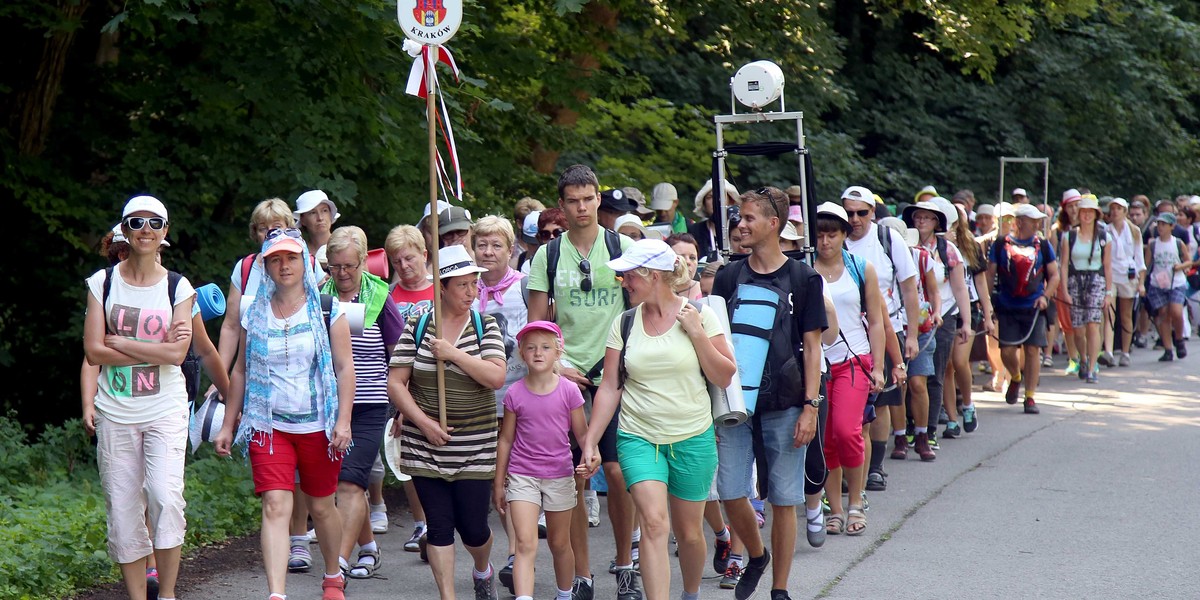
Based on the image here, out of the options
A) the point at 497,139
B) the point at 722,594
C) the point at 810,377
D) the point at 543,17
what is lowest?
the point at 722,594

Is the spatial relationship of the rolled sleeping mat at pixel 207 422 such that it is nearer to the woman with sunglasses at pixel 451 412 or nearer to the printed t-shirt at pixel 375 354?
the printed t-shirt at pixel 375 354

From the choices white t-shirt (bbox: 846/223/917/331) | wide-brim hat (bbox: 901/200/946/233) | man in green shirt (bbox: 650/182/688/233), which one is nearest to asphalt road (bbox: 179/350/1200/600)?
white t-shirt (bbox: 846/223/917/331)

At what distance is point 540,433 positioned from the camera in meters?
6.07

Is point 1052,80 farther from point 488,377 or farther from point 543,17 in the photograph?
point 488,377

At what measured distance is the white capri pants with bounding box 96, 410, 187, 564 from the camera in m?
5.94

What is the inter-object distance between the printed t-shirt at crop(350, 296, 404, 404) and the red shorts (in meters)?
0.51

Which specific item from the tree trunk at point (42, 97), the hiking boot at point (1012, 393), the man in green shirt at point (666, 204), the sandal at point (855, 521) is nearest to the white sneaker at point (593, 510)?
the sandal at point (855, 521)

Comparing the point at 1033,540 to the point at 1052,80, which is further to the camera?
the point at 1052,80

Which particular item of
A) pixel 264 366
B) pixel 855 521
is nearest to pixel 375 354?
pixel 264 366

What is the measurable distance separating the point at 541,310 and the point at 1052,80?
17939mm

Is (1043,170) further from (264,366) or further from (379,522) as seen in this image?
(264,366)

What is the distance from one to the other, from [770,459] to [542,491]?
1095mm

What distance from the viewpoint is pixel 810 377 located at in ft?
20.6

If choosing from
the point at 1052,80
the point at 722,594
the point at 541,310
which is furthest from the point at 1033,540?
the point at 1052,80
